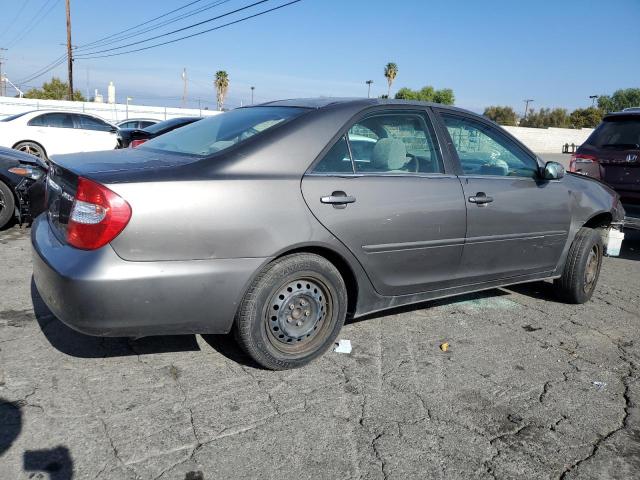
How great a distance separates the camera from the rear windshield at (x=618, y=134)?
682 cm

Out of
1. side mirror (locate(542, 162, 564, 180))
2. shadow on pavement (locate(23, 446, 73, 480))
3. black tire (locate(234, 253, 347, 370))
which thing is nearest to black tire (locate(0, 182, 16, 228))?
black tire (locate(234, 253, 347, 370))

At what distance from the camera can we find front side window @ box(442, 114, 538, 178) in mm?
4094

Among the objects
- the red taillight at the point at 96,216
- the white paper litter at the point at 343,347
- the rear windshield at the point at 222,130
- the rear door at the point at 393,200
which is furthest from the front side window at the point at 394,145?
the red taillight at the point at 96,216

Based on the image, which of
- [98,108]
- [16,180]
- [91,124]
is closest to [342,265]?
[16,180]

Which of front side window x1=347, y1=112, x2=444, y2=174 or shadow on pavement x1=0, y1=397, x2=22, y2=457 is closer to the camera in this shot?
shadow on pavement x1=0, y1=397, x2=22, y2=457

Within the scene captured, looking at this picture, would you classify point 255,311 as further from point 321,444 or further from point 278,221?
point 321,444

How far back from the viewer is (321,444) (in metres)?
2.60

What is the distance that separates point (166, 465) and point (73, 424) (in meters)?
0.57

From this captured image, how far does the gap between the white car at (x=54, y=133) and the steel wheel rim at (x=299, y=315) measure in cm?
980

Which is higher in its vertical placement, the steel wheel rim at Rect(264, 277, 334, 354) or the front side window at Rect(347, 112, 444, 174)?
the front side window at Rect(347, 112, 444, 174)

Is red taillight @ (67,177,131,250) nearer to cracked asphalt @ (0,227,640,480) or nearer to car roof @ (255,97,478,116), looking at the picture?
cracked asphalt @ (0,227,640,480)

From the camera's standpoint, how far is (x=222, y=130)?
12.1ft

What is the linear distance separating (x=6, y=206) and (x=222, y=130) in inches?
165

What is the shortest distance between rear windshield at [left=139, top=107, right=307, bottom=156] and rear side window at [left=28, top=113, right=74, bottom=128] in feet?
33.1
